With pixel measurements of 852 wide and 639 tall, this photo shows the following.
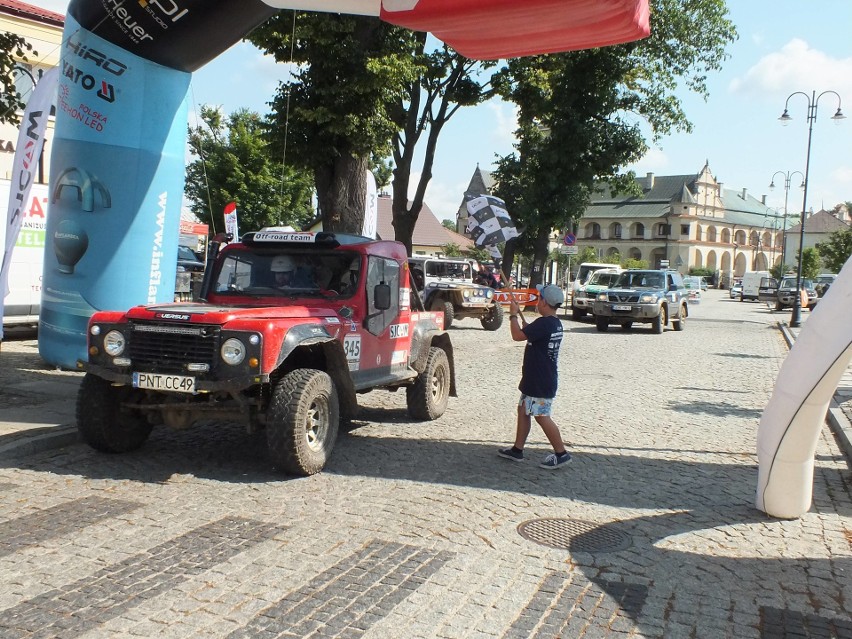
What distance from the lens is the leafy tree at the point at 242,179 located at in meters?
44.8

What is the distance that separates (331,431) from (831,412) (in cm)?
711

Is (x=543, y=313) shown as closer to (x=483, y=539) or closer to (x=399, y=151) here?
(x=483, y=539)

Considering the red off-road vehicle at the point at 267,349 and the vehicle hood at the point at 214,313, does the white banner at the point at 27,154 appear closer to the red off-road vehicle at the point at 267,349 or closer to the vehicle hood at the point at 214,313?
the red off-road vehicle at the point at 267,349

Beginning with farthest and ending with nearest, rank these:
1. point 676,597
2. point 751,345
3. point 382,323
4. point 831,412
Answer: point 751,345, point 831,412, point 382,323, point 676,597

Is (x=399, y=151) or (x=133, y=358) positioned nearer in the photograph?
(x=133, y=358)

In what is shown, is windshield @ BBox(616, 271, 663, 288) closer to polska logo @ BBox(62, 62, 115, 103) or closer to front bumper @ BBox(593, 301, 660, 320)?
front bumper @ BBox(593, 301, 660, 320)

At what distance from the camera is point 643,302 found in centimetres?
2403

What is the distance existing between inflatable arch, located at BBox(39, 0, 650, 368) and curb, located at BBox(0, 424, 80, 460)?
288 centimetres

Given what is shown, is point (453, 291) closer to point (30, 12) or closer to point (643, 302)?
point (643, 302)

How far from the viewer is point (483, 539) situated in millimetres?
5523

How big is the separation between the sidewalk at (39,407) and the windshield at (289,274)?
2080 millimetres

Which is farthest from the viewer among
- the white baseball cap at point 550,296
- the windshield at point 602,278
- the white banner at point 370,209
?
the windshield at point 602,278

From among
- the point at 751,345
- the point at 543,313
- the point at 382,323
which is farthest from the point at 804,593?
the point at 751,345

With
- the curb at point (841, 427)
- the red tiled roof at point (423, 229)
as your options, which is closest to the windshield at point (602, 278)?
the curb at point (841, 427)
